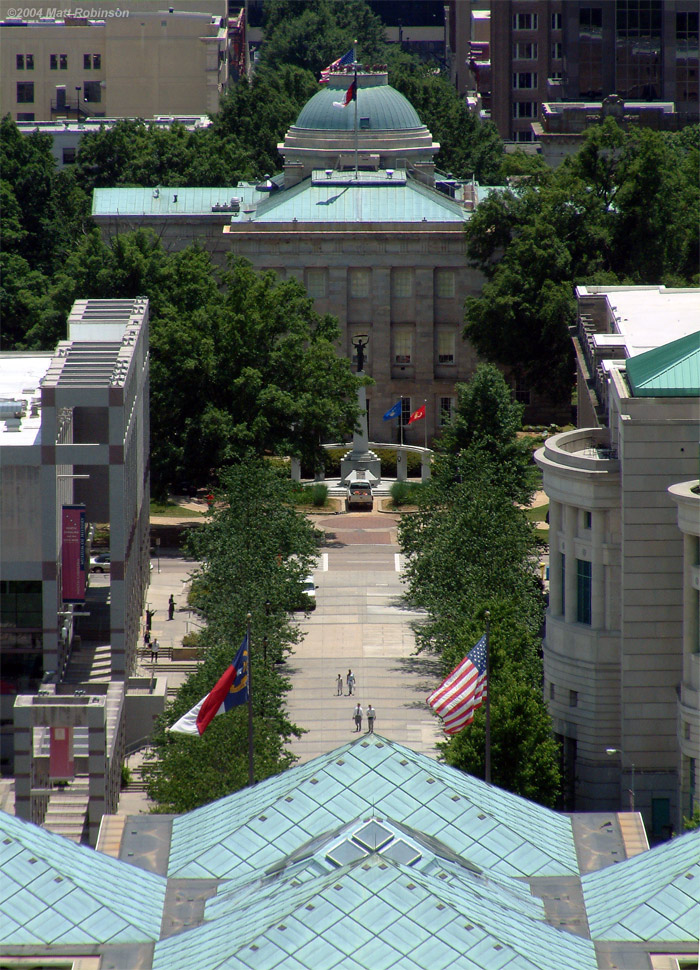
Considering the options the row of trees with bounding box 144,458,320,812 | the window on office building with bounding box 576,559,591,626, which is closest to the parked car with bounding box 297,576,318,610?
the row of trees with bounding box 144,458,320,812

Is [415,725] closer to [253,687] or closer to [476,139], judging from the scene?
[253,687]

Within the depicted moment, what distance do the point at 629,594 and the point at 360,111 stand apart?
8534cm

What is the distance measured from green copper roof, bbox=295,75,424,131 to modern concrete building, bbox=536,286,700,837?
77.3 m

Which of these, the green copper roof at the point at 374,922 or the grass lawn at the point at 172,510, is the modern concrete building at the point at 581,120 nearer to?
the grass lawn at the point at 172,510

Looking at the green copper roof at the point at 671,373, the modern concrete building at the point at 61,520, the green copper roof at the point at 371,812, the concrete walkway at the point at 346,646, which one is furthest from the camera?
the concrete walkway at the point at 346,646

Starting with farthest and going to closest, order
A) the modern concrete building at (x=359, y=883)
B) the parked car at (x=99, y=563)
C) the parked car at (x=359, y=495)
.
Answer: the parked car at (x=359, y=495)
the parked car at (x=99, y=563)
the modern concrete building at (x=359, y=883)

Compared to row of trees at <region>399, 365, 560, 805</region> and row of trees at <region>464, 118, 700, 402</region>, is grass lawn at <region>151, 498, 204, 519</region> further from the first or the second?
row of trees at <region>464, 118, 700, 402</region>

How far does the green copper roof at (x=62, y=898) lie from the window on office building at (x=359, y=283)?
319 feet

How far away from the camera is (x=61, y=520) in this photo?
271 feet

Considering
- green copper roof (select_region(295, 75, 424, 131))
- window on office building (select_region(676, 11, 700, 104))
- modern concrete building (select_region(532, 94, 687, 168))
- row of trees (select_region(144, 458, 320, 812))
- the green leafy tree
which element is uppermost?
window on office building (select_region(676, 11, 700, 104))

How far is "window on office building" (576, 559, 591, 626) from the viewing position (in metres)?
76.3

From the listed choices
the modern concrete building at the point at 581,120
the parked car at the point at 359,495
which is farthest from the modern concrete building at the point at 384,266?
the modern concrete building at the point at 581,120

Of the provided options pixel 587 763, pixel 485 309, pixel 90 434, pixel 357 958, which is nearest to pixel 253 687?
pixel 587 763

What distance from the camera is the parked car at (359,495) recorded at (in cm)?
12669
